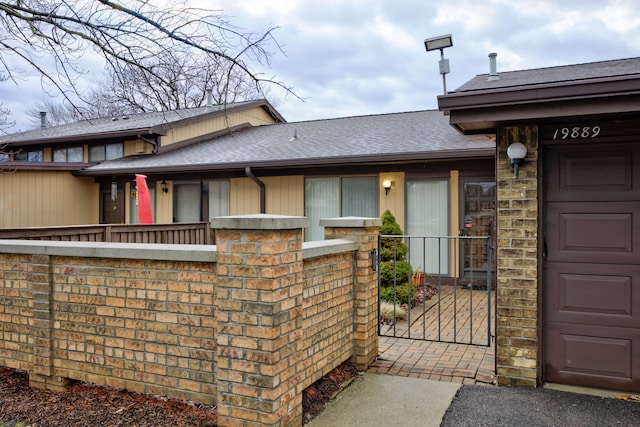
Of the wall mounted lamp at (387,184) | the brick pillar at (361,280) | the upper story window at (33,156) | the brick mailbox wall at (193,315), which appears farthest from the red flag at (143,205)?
the upper story window at (33,156)

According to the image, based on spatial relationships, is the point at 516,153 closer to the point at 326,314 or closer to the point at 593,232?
the point at 593,232

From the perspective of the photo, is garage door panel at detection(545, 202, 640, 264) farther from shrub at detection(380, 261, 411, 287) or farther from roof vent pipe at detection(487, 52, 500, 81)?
shrub at detection(380, 261, 411, 287)

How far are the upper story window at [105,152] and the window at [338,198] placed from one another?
630 cm

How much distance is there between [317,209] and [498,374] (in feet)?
21.9

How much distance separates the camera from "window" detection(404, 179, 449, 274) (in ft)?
29.5

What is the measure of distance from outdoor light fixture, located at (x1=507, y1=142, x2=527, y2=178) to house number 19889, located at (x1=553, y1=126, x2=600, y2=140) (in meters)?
0.29

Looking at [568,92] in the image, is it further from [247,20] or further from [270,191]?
[270,191]

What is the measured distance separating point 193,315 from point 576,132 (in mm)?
3093

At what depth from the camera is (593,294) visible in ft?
12.0

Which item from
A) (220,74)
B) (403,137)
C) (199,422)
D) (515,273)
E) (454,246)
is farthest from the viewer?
(403,137)

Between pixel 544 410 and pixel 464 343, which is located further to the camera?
pixel 464 343

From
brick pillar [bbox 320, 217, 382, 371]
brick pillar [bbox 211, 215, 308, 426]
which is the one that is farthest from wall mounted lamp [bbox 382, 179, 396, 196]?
brick pillar [bbox 211, 215, 308, 426]

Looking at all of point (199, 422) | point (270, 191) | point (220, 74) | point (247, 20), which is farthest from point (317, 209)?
point (199, 422)

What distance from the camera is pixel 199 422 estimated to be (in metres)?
2.94
